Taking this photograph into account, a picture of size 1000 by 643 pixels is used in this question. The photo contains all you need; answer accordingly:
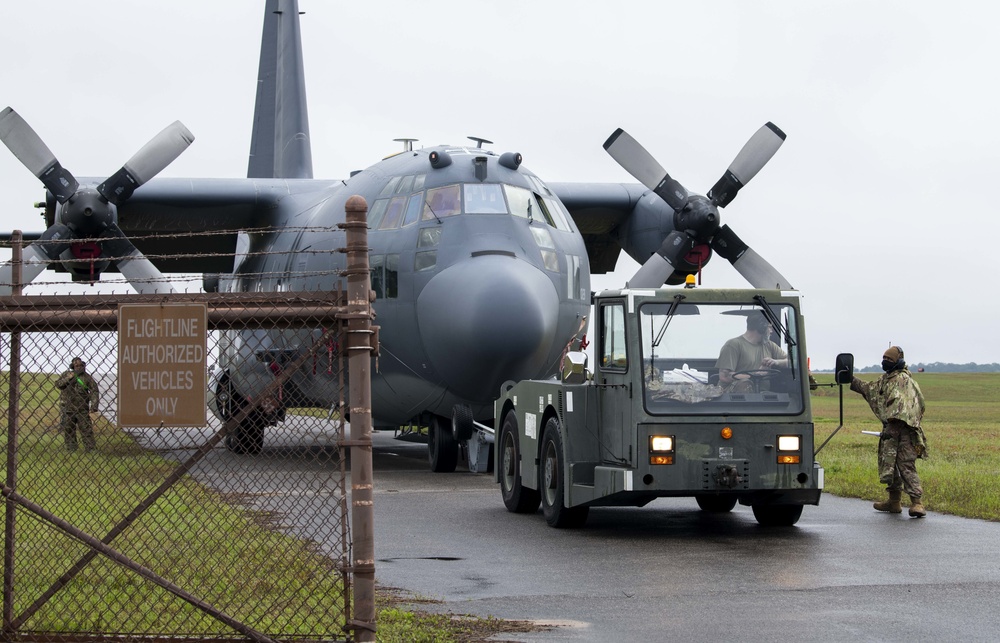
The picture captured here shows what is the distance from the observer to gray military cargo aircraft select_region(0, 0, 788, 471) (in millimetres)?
14430

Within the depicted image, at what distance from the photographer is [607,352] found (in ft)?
35.3

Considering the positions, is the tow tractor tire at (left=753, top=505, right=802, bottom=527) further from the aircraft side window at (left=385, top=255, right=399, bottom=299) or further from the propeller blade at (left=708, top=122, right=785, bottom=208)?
the propeller blade at (left=708, top=122, right=785, bottom=208)

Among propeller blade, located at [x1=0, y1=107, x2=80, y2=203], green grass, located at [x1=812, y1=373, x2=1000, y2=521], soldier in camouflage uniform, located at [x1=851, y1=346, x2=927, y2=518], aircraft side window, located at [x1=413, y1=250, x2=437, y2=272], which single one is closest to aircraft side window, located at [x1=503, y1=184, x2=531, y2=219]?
aircraft side window, located at [x1=413, y1=250, x2=437, y2=272]

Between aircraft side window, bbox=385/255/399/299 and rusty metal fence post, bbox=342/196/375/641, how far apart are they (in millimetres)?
9973

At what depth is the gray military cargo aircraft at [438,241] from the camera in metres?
14.4

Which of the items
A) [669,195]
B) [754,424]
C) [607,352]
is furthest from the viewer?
[669,195]

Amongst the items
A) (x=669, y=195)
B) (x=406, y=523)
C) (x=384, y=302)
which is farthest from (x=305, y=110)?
(x=406, y=523)

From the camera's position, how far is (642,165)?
1902 centimetres

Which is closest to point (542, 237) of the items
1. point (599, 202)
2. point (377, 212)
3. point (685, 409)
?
point (377, 212)

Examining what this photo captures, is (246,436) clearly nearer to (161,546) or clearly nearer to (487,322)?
(161,546)

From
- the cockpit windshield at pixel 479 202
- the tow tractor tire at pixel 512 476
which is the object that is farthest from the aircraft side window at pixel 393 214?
the tow tractor tire at pixel 512 476

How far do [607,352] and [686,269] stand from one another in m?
9.13

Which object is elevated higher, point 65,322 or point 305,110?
point 305,110

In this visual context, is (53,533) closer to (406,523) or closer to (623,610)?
(406,523)
